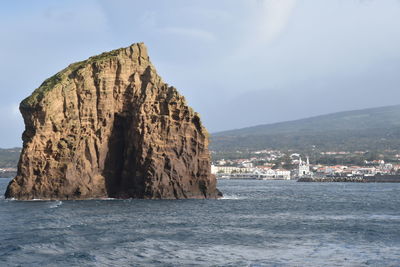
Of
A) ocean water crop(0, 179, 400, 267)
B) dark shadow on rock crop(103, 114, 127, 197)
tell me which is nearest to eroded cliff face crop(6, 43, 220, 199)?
dark shadow on rock crop(103, 114, 127, 197)

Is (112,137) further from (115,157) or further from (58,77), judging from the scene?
(58,77)

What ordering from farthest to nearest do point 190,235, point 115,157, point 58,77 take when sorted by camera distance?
1. point 115,157
2. point 58,77
3. point 190,235

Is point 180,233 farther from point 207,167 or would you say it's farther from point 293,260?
point 207,167

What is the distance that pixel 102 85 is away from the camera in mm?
86625

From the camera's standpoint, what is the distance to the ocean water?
133ft

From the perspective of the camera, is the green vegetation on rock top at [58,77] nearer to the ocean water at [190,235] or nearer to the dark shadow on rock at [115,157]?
the dark shadow on rock at [115,157]

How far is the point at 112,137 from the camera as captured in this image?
291 feet

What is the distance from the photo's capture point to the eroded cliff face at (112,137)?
270ft

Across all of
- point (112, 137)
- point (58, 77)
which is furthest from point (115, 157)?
point (58, 77)

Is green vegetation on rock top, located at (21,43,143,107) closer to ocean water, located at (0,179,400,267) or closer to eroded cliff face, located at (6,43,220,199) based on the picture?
eroded cliff face, located at (6,43,220,199)

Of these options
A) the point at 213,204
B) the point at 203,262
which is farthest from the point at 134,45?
the point at 203,262

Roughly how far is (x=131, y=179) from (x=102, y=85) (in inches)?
482

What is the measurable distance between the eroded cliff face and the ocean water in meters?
5.88

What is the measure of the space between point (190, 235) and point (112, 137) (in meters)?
39.3
